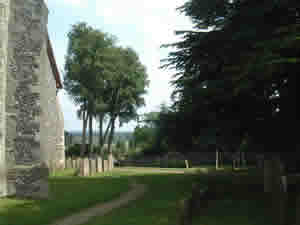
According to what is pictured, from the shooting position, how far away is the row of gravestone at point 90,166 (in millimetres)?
23484

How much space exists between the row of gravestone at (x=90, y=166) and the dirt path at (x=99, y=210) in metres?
8.37

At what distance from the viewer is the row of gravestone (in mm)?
23484

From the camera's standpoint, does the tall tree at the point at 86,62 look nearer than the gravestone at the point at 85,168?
No

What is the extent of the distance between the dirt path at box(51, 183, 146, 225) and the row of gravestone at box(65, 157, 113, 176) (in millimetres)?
8374

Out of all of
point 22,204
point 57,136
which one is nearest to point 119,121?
point 57,136

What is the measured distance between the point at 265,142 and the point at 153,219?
5888 mm

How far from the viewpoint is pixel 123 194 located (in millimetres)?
14703

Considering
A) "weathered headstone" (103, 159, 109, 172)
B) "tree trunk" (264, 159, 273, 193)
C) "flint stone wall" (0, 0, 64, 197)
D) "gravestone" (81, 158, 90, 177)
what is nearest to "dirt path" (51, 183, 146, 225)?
"flint stone wall" (0, 0, 64, 197)

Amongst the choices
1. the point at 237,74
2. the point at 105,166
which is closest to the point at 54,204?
the point at 237,74

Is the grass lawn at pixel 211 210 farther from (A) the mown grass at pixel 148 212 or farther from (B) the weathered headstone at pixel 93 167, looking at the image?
(B) the weathered headstone at pixel 93 167

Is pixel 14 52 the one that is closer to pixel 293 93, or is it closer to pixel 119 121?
pixel 293 93

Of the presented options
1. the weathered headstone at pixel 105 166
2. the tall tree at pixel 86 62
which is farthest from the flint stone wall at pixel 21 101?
the tall tree at pixel 86 62

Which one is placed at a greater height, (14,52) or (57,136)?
(14,52)

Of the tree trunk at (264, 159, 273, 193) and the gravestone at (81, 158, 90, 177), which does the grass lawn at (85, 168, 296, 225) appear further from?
the gravestone at (81, 158, 90, 177)
